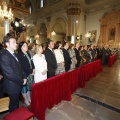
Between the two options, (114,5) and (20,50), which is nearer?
(20,50)

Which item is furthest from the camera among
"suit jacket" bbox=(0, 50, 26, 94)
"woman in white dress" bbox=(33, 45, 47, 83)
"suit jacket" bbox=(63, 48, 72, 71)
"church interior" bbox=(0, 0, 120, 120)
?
"suit jacket" bbox=(63, 48, 72, 71)

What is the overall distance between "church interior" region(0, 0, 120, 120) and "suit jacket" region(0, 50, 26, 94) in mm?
637

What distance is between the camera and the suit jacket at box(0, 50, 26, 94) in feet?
6.21

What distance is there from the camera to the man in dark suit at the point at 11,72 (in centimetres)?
190

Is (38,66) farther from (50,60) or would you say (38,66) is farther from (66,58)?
(66,58)

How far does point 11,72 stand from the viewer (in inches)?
75.5

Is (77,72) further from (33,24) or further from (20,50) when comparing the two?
(33,24)

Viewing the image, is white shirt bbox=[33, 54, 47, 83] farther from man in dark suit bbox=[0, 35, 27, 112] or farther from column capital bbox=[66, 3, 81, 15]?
column capital bbox=[66, 3, 81, 15]

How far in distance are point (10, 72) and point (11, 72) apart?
0.05 ft

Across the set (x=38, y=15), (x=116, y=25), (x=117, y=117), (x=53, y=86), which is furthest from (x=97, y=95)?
(x=38, y=15)

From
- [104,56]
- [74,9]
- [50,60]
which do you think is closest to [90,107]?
[50,60]

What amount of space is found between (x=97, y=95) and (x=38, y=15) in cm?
1706

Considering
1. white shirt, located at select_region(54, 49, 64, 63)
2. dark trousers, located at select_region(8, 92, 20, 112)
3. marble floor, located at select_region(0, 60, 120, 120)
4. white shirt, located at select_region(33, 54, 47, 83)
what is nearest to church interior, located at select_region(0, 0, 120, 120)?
marble floor, located at select_region(0, 60, 120, 120)

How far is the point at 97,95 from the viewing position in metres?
3.52
